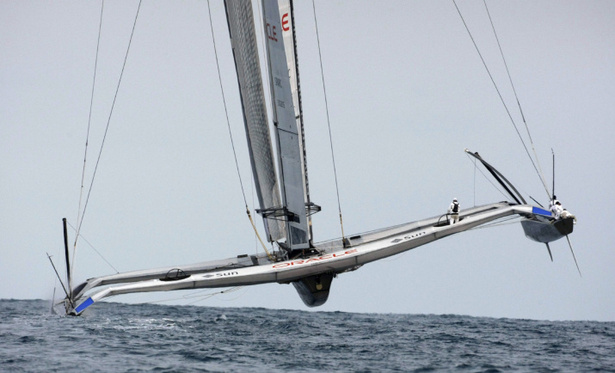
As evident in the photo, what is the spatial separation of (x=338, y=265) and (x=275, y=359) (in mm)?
3210

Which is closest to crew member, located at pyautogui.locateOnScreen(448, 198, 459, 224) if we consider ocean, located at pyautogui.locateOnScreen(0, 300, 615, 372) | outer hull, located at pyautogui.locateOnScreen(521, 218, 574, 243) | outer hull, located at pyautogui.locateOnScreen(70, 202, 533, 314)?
outer hull, located at pyautogui.locateOnScreen(70, 202, 533, 314)

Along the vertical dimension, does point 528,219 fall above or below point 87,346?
above

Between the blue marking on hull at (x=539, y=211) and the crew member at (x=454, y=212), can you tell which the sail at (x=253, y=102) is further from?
the blue marking on hull at (x=539, y=211)

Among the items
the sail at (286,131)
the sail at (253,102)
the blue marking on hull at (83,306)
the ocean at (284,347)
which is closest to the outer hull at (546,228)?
the ocean at (284,347)

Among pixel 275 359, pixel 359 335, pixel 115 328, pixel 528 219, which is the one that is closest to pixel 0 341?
pixel 115 328

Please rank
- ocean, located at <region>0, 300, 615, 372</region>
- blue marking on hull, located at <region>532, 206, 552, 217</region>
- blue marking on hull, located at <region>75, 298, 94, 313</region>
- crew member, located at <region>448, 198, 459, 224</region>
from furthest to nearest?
1. blue marking on hull, located at <region>532, 206, 552, 217</region>
2. crew member, located at <region>448, 198, 459, 224</region>
3. blue marking on hull, located at <region>75, 298, 94, 313</region>
4. ocean, located at <region>0, 300, 615, 372</region>

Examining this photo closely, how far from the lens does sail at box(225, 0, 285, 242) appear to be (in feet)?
61.7

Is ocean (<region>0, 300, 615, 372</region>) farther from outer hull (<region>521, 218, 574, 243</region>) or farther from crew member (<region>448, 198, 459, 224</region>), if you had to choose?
crew member (<region>448, 198, 459, 224</region>)

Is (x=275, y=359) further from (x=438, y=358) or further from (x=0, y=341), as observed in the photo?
(x=0, y=341)

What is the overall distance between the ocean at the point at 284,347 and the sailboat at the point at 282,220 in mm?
1368

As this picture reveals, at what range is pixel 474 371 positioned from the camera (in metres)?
15.1

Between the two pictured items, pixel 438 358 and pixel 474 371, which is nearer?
pixel 474 371

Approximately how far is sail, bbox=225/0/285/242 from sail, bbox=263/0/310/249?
69cm

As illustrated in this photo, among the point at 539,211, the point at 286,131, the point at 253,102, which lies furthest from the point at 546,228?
the point at 253,102
